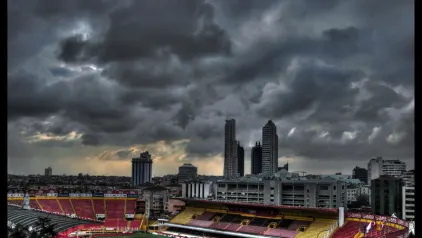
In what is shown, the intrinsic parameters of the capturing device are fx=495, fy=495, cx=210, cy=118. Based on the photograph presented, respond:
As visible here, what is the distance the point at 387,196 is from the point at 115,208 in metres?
14.6

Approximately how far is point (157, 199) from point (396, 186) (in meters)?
14.5

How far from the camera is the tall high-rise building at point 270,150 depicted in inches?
2453

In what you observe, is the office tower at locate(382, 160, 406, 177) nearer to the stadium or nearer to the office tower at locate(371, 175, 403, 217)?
the office tower at locate(371, 175, 403, 217)

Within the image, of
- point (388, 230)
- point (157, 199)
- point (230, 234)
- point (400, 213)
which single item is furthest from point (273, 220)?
point (157, 199)

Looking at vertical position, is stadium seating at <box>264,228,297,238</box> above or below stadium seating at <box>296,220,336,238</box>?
below

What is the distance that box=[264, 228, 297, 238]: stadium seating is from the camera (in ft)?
57.2

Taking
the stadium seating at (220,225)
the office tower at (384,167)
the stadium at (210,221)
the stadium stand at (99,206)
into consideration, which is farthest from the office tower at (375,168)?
the stadium seating at (220,225)

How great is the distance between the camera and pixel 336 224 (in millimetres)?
16922

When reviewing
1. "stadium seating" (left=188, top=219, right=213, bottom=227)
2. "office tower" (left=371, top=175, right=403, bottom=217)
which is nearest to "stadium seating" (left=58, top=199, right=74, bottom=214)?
"stadium seating" (left=188, top=219, right=213, bottom=227)

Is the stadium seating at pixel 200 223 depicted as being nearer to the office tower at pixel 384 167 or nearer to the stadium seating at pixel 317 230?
the stadium seating at pixel 317 230

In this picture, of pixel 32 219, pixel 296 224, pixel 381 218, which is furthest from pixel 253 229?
pixel 32 219

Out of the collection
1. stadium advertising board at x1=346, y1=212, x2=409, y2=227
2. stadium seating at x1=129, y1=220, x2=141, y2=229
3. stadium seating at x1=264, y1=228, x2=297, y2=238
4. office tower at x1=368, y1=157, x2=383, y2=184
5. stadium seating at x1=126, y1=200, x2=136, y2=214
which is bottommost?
stadium seating at x1=129, y1=220, x2=141, y2=229

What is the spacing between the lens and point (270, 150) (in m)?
63.8

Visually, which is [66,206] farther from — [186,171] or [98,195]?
[186,171]
